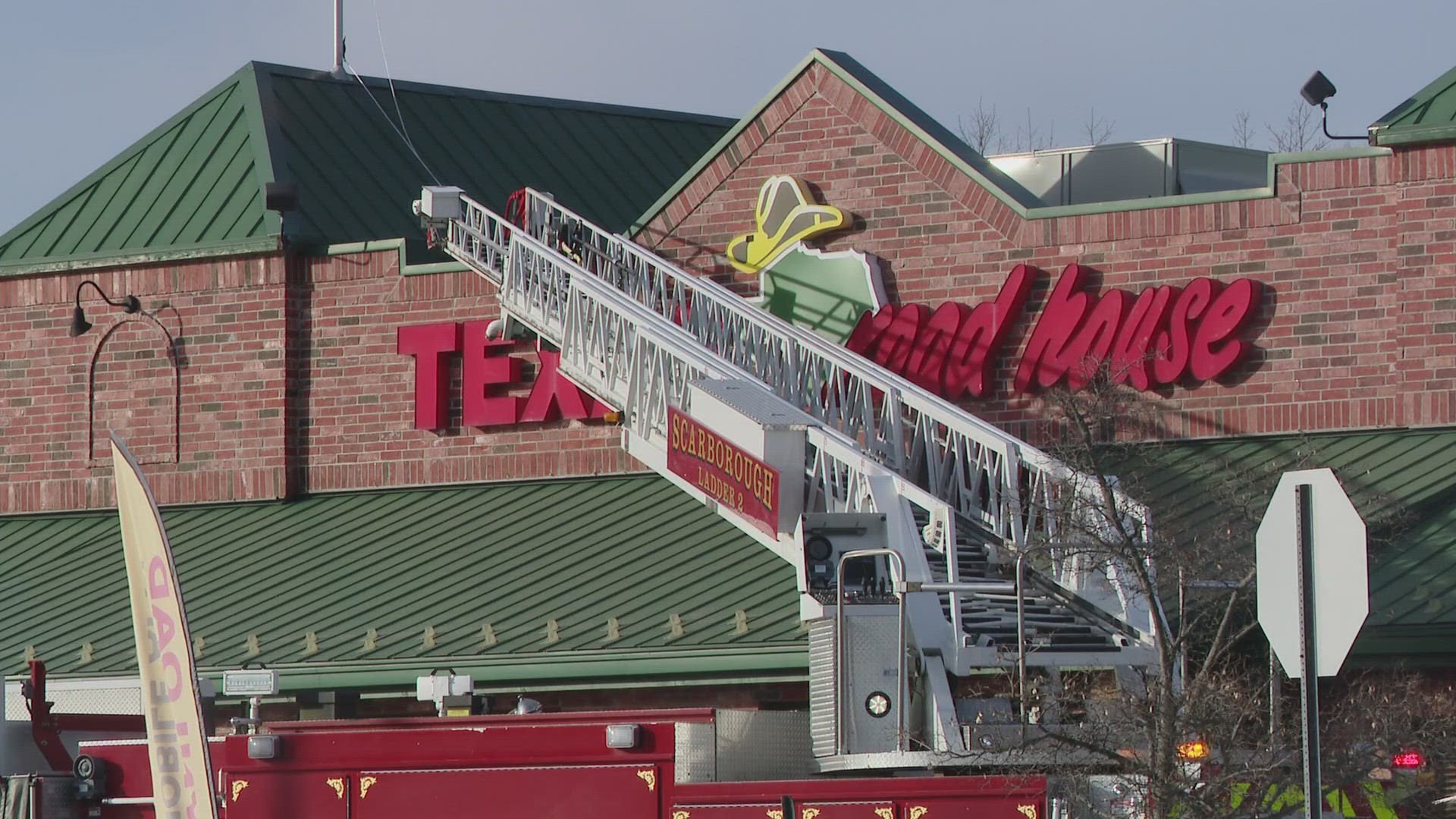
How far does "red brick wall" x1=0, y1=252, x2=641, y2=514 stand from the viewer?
21.7 meters

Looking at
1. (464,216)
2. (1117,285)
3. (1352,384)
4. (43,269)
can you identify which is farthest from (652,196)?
(1352,384)

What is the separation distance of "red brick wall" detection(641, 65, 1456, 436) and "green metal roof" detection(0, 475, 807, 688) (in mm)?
2946

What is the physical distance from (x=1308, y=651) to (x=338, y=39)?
19751 millimetres

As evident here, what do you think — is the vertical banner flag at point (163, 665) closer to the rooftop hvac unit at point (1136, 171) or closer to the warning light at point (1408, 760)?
the warning light at point (1408, 760)

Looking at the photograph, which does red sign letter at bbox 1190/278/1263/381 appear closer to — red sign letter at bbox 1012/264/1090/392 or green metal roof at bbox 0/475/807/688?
red sign letter at bbox 1012/264/1090/392

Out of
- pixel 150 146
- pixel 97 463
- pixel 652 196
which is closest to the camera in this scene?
pixel 97 463

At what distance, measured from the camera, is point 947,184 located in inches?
762

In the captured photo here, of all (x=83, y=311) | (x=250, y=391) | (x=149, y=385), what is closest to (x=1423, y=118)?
(x=250, y=391)

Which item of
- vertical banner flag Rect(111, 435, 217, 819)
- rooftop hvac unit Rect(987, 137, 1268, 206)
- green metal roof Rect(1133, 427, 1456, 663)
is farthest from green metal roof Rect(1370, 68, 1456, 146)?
vertical banner flag Rect(111, 435, 217, 819)

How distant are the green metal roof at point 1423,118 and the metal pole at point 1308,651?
10216mm

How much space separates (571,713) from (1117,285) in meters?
7.51

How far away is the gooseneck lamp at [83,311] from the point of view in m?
22.2

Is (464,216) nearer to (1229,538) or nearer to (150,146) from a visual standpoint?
(150,146)

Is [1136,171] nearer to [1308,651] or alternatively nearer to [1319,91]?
[1319,91]
